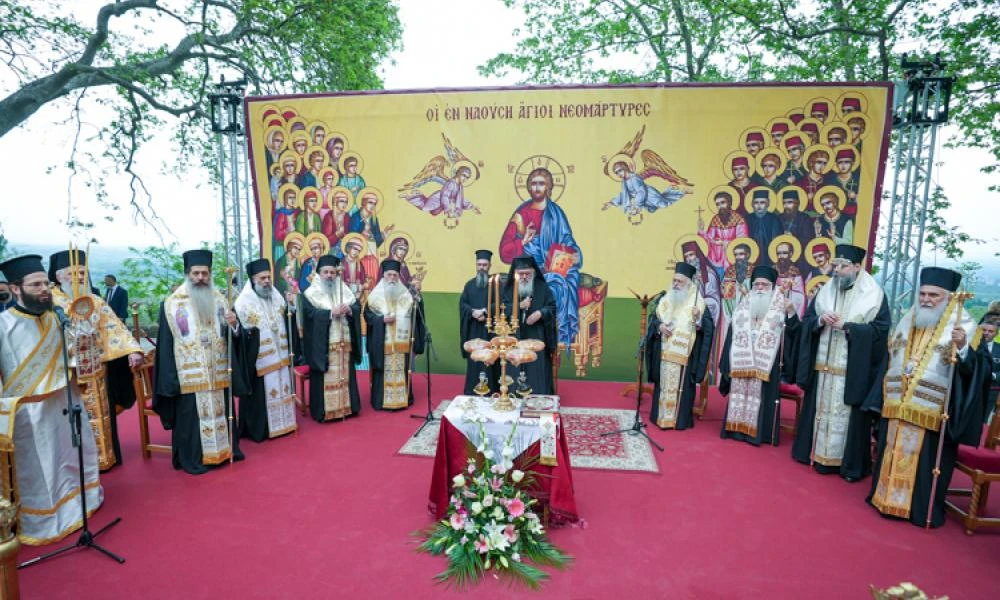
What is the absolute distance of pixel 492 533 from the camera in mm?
3973

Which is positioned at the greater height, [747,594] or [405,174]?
[405,174]

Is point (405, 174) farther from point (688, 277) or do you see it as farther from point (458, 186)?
point (688, 277)

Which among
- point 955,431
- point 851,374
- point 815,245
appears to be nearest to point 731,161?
point 815,245

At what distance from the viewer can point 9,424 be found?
3965mm

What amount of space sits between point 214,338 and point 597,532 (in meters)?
4.38

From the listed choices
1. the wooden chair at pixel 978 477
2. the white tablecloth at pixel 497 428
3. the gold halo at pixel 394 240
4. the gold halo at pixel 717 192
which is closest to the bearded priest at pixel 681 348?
the gold halo at pixel 717 192

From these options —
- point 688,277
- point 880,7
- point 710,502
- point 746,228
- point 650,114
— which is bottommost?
point 710,502

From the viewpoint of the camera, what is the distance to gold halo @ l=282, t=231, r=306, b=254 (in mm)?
9742

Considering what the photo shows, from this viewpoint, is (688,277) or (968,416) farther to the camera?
(688,277)

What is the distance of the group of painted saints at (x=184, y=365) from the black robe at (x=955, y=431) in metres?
6.05

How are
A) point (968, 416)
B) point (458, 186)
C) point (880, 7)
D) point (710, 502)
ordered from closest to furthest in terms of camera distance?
1. point (968, 416)
2. point (710, 502)
3. point (458, 186)
4. point (880, 7)

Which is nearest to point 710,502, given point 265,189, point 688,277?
point 688,277

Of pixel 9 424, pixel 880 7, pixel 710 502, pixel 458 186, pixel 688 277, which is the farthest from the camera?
pixel 880 7

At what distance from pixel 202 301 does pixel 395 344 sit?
2824mm
